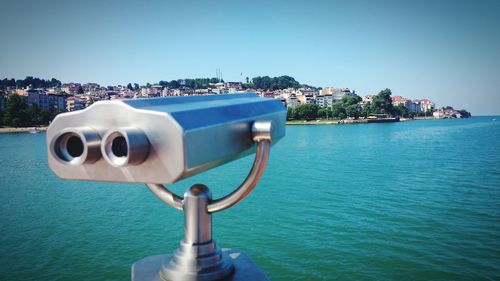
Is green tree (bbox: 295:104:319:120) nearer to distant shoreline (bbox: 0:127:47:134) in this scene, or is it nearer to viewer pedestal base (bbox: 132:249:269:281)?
distant shoreline (bbox: 0:127:47:134)

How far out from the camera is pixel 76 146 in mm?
801

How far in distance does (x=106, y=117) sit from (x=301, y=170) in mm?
17828

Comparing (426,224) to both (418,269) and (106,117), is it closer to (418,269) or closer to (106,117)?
(418,269)

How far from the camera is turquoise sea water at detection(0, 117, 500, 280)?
7.50m

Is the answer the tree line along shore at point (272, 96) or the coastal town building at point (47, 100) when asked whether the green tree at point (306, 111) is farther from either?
the coastal town building at point (47, 100)

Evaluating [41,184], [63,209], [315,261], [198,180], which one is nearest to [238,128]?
[315,261]

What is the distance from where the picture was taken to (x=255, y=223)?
9.97 m

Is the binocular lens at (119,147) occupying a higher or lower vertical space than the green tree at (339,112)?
higher

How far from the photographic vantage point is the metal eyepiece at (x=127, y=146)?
70cm

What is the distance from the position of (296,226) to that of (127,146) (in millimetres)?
9337

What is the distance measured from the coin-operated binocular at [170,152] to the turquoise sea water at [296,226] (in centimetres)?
654

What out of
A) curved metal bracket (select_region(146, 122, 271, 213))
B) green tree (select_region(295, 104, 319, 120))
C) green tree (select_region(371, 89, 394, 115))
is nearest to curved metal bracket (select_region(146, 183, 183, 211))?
curved metal bracket (select_region(146, 122, 271, 213))

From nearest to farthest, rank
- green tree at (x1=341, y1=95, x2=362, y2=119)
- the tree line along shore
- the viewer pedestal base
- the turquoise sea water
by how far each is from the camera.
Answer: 1. the viewer pedestal base
2. the turquoise sea water
3. the tree line along shore
4. green tree at (x1=341, y1=95, x2=362, y2=119)

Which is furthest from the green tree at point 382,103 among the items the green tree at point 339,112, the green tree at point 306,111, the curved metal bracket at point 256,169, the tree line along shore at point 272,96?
the curved metal bracket at point 256,169
